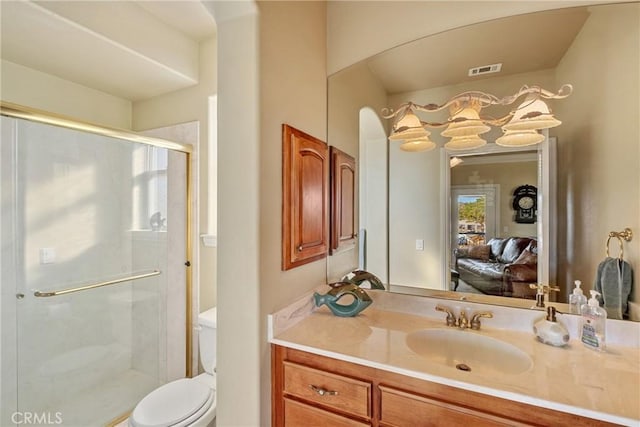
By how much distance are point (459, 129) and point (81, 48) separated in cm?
230

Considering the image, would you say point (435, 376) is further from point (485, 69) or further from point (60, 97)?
point (60, 97)

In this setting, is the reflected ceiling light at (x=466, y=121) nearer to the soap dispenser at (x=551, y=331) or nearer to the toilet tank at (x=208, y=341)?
the soap dispenser at (x=551, y=331)

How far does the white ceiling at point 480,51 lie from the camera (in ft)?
4.24

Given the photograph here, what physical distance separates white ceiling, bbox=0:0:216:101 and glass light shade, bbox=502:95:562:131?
74.3 inches

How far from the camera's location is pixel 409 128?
63.1 inches

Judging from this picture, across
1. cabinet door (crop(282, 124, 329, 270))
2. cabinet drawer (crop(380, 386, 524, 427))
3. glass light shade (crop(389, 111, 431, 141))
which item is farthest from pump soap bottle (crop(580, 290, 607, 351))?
cabinet door (crop(282, 124, 329, 270))

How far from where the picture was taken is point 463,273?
1.51 meters

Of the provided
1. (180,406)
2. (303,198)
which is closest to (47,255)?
(180,406)

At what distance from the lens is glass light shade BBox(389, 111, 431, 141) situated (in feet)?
5.18

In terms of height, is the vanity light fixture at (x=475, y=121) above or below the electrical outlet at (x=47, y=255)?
above

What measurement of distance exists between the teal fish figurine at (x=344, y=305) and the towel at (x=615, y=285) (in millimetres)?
950

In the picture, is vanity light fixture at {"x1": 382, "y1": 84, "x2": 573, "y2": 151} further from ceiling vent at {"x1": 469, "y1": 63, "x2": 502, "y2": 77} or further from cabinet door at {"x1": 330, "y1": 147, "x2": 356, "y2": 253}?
cabinet door at {"x1": 330, "y1": 147, "x2": 356, "y2": 253}

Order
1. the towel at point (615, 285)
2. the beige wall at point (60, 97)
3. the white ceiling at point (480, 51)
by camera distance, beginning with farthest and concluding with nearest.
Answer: the beige wall at point (60, 97) < the white ceiling at point (480, 51) < the towel at point (615, 285)

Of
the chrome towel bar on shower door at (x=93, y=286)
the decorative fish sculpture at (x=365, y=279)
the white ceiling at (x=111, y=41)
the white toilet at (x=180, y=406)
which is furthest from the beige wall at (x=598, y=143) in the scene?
the chrome towel bar on shower door at (x=93, y=286)
